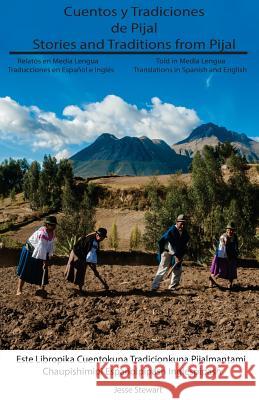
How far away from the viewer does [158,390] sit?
153 inches

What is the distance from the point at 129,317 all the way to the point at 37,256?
1896mm

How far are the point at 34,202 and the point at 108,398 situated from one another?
41.3 metres

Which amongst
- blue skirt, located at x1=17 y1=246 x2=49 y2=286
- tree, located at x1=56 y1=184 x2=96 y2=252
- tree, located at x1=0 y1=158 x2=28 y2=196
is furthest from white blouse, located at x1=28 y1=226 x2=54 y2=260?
tree, located at x1=0 y1=158 x2=28 y2=196

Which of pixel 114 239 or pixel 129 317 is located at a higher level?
pixel 114 239

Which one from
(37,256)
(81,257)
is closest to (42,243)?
(37,256)

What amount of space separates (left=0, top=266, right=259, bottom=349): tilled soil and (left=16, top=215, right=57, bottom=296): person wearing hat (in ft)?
0.93

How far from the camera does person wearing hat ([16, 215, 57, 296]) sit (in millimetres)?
7152

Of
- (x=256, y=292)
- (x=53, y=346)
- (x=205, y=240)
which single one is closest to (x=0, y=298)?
(x=53, y=346)

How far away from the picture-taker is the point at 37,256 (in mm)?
7137

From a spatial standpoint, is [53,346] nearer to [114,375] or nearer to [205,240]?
[114,375]

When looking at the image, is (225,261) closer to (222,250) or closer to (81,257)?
(222,250)

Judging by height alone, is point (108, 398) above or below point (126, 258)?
below

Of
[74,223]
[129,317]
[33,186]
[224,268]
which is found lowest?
[129,317]

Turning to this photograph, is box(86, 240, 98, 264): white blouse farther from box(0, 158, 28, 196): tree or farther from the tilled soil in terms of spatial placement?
box(0, 158, 28, 196): tree
